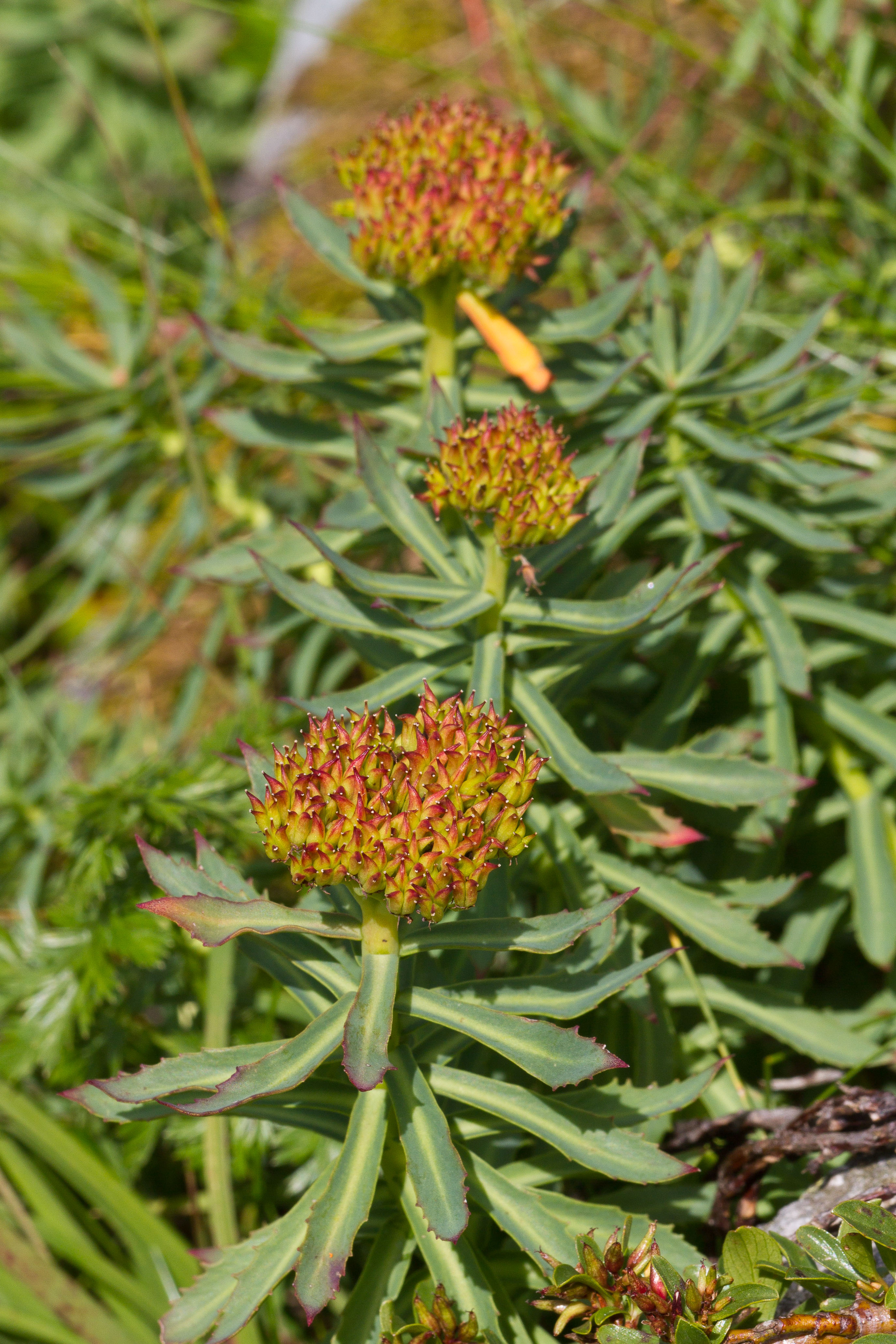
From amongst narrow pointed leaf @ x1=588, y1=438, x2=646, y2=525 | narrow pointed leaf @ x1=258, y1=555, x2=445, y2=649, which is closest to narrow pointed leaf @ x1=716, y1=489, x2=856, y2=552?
narrow pointed leaf @ x1=588, y1=438, x2=646, y2=525

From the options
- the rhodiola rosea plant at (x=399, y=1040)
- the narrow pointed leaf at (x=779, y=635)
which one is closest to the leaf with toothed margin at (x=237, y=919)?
the rhodiola rosea plant at (x=399, y=1040)

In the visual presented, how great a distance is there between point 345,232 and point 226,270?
3.22ft

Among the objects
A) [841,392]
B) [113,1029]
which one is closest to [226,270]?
[841,392]

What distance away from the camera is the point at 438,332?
1.71m

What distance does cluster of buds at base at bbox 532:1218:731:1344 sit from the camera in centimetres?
102

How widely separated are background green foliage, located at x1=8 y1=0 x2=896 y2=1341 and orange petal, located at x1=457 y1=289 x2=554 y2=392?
119 millimetres

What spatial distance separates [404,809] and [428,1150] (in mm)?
362

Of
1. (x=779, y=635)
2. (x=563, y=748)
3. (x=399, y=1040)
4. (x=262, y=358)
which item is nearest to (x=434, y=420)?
(x=262, y=358)

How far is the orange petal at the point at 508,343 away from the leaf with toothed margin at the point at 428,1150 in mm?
972

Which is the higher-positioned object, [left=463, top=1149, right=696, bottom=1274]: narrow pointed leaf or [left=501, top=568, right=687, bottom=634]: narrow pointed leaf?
[left=501, top=568, right=687, bottom=634]: narrow pointed leaf

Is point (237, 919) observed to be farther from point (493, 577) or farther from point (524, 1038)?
point (493, 577)

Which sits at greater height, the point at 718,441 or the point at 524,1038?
the point at 718,441

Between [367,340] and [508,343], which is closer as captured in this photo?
[508,343]

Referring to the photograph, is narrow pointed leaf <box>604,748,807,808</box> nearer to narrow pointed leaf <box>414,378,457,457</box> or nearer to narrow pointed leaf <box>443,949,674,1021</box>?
narrow pointed leaf <box>443,949,674,1021</box>
